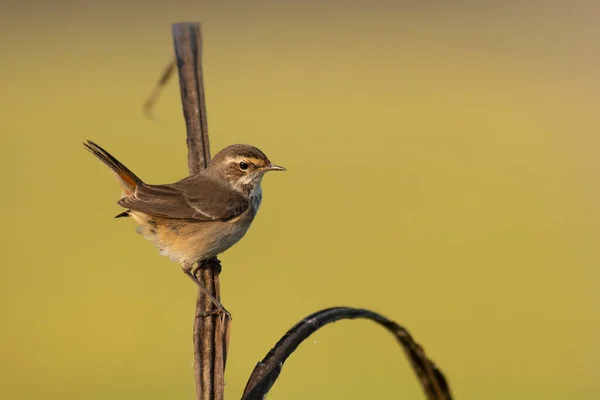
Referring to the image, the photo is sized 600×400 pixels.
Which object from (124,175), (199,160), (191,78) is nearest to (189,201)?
(124,175)

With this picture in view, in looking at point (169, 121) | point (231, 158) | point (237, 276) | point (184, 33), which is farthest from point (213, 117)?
point (184, 33)

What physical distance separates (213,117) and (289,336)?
13056 millimetres

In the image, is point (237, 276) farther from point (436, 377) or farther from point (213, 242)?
point (436, 377)

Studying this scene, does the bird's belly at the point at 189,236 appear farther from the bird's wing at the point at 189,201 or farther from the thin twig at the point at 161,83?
the thin twig at the point at 161,83

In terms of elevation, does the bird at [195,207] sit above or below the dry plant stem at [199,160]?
above

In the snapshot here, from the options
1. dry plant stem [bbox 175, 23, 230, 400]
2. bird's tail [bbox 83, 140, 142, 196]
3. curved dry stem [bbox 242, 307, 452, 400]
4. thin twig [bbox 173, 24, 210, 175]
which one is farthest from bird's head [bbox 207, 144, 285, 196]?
curved dry stem [bbox 242, 307, 452, 400]

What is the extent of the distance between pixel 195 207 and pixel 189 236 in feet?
0.67

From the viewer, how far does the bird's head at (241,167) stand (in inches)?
171

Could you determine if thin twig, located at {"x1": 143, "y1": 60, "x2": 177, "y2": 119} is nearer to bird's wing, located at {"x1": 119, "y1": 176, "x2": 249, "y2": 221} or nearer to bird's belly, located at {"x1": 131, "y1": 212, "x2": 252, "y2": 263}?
bird's wing, located at {"x1": 119, "y1": 176, "x2": 249, "y2": 221}

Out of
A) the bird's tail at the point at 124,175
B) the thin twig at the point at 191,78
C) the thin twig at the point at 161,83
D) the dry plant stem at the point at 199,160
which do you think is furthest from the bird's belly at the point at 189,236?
the thin twig at the point at 161,83

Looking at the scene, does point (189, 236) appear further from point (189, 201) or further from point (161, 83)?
point (161, 83)

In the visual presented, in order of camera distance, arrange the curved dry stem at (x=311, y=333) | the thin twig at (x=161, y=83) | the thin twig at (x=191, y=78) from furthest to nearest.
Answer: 1. the thin twig at (x=191, y=78)
2. the thin twig at (x=161, y=83)
3. the curved dry stem at (x=311, y=333)

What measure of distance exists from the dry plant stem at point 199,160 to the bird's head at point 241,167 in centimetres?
82

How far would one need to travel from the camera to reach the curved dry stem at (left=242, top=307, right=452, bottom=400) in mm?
1612
